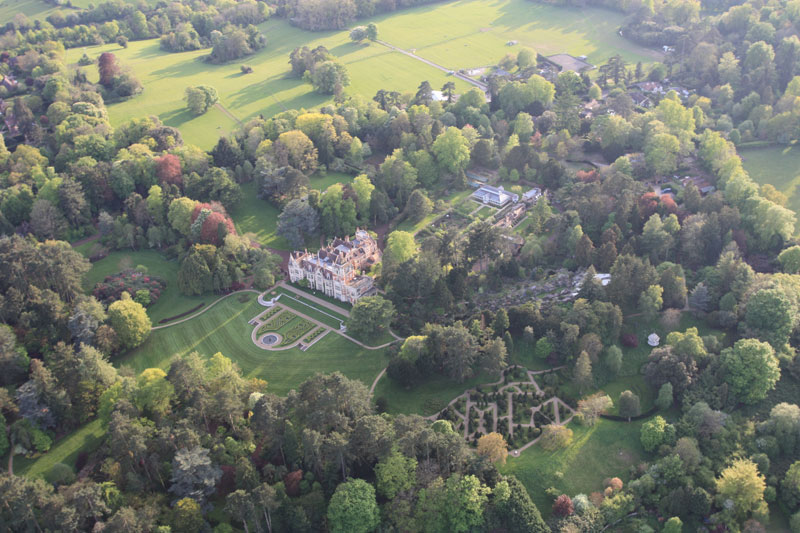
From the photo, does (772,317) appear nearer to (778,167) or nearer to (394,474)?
(394,474)

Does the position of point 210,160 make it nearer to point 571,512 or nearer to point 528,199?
point 528,199

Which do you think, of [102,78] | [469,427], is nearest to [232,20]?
[102,78]

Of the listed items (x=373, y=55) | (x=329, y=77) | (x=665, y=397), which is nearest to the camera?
(x=665, y=397)

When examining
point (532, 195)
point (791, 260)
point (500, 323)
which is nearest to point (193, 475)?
point (500, 323)

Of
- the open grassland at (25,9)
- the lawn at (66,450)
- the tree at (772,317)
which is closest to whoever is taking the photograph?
the lawn at (66,450)

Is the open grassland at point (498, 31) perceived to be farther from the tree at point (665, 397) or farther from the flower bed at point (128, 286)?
the tree at point (665, 397)

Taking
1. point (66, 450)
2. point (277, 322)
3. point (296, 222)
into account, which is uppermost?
point (296, 222)

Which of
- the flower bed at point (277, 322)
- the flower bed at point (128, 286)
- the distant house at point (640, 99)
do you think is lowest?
the flower bed at point (277, 322)

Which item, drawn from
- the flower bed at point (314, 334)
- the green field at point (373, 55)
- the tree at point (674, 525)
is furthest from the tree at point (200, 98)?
the tree at point (674, 525)
